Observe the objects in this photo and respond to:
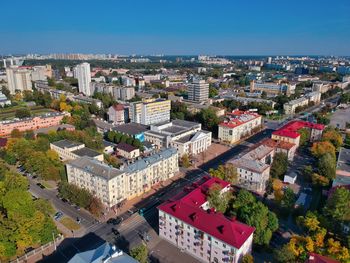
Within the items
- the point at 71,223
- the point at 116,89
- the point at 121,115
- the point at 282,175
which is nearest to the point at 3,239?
the point at 71,223

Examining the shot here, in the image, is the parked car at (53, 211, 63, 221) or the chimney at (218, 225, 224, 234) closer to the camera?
the chimney at (218, 225, 224, 234)

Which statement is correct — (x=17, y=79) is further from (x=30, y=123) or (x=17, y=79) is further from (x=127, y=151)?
(x=127, y=151)

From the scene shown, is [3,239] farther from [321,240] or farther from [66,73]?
[66,73]

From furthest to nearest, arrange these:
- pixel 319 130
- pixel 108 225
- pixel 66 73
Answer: pixel 66 73, pixel 319 130, pixel 108 225

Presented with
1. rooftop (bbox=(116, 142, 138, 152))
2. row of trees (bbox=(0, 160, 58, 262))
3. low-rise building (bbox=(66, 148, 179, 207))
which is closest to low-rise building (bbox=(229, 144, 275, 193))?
low-rise building (bbox=(66, 148, 179, 207))

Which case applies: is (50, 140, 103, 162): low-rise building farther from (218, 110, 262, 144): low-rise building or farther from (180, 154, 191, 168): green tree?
(218, 110, 262, 144): low-rise building

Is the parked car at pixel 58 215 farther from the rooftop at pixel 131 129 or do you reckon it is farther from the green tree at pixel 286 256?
the rooftop at pixel 131 129
